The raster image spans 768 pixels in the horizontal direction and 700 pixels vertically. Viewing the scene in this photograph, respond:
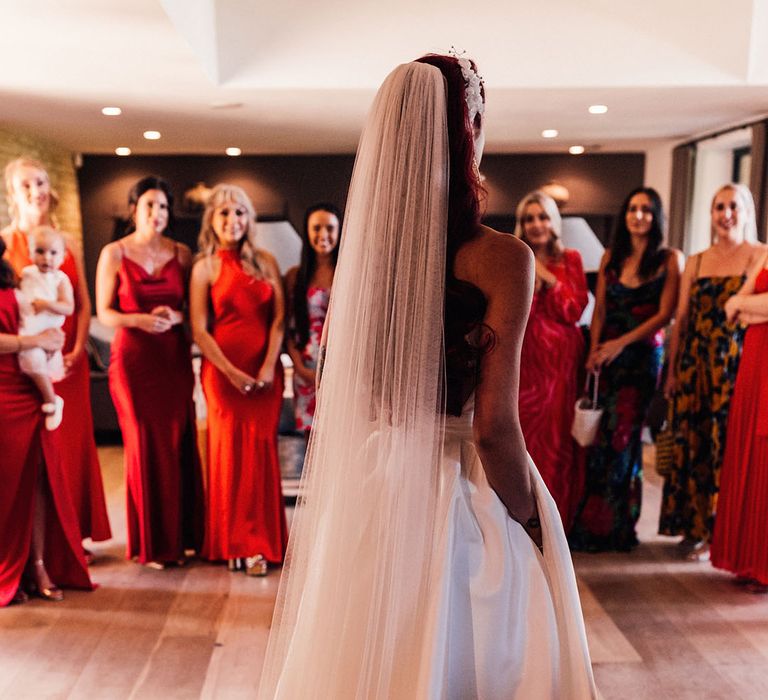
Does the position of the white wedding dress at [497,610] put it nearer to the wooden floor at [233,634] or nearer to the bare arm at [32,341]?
the wooden floor at [233,634]

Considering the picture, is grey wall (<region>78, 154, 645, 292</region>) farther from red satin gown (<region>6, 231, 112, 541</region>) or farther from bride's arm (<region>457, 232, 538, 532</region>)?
bride's arm (<region>457, 232, 538, 532</region>)

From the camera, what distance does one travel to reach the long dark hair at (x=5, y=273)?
3080 mm

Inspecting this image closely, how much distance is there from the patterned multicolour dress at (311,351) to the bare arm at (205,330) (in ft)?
1.34

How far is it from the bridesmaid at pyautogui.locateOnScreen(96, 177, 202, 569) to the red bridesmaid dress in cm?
242

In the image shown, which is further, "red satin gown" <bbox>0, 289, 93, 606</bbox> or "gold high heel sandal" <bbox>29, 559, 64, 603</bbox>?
"gold high heel sandal" <bbox>29, 559, 64, 603</bbox>

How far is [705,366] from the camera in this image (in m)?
3.82

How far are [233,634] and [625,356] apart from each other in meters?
2.21

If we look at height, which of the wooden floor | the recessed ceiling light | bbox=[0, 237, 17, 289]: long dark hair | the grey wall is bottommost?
the wooden floor

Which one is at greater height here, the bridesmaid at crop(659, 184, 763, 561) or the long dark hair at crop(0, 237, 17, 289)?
the long dark hair at crop(0, 237, 17, 289)

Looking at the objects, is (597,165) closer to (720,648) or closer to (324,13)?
(324,13)

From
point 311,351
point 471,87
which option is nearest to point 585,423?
point 311,351

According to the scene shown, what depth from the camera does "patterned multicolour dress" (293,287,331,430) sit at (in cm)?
396

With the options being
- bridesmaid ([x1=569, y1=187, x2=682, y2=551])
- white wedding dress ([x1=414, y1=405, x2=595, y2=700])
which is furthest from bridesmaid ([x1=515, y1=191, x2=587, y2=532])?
white wedding dress ([x1=414, y1=405, x2=595, y2=700])

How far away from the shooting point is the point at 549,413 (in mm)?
4000
